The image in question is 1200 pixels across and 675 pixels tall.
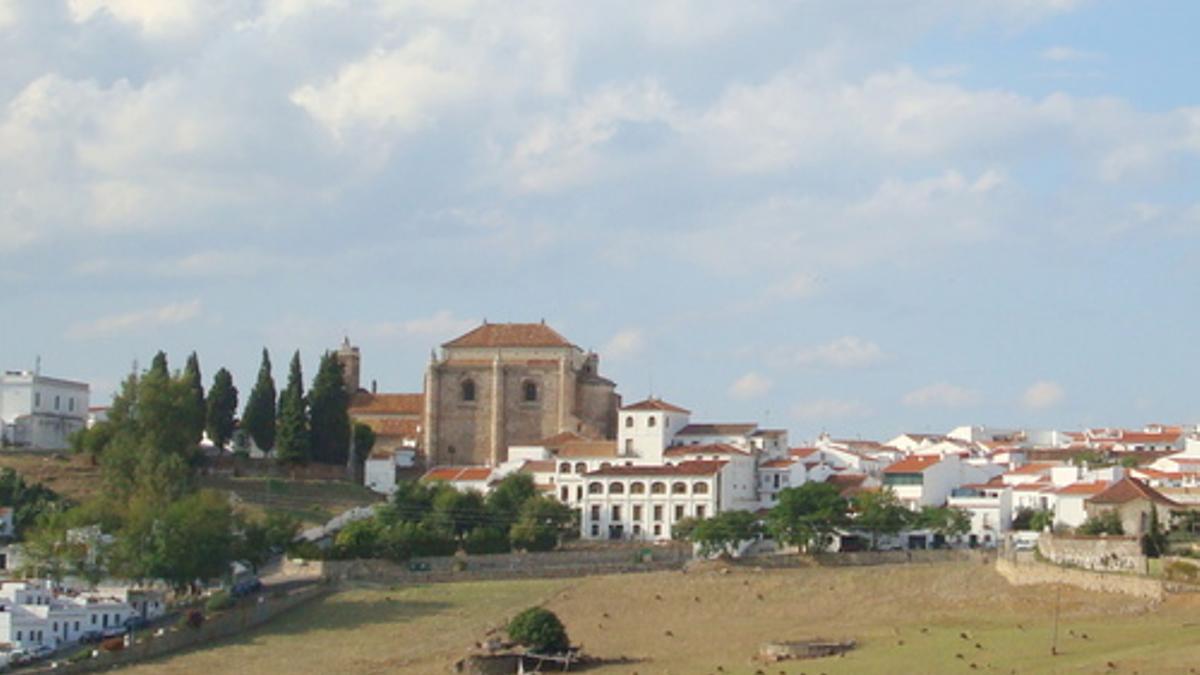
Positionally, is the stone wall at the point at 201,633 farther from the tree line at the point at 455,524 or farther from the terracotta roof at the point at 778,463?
the terracotta roof at the point at 778,463

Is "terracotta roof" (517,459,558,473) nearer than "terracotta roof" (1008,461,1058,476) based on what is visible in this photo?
No

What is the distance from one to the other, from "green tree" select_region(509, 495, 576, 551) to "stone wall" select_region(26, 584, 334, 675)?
8596 millimetres

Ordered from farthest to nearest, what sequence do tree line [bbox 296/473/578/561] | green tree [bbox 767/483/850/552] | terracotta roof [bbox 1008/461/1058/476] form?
terracotta roof [bbox 1008/461/1058/476]
green tree [bbox 767/483/850/552]
tree line [bbox 296/473/578/561]

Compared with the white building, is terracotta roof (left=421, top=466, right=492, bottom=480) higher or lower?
lower

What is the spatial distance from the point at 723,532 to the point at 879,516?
5.79m

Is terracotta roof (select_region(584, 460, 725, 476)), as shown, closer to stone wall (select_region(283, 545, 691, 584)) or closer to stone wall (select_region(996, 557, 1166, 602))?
stone wall (select_region(283, 545, 691, 584))

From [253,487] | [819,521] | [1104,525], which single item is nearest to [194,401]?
[253,487]

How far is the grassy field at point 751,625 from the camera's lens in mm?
50938

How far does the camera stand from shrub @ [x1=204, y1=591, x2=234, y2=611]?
212 ft

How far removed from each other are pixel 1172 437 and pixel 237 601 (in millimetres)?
53026

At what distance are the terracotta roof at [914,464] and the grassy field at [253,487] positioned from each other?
21.7 m

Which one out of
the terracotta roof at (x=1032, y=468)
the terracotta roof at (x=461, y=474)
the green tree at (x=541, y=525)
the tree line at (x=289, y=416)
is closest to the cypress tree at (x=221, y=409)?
the tree line at (x=289, y=416)

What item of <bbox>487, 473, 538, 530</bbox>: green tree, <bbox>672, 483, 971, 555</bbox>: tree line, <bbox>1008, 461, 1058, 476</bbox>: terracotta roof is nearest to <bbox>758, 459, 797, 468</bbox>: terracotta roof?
<bbox>672, 483, 971, 555</bbox>: tree line

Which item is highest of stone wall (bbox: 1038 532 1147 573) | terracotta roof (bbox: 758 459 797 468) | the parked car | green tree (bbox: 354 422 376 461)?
green tree (bbox: 354 422 376 461)
